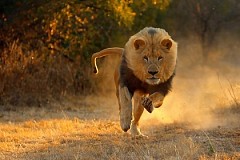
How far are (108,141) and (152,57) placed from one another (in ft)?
4.17

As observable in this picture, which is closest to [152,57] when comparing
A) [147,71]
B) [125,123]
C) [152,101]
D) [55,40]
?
[147,71]

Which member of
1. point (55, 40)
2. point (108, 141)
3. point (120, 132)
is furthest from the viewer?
point (55, 40)

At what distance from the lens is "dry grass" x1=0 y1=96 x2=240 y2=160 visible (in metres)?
6.99

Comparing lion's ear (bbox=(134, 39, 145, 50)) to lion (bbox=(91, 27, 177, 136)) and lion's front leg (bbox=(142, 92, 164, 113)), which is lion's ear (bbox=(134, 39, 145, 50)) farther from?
lion's front leg (bbox=(142, 92, 164, 113))

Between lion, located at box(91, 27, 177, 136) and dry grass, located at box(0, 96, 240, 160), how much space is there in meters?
0.51

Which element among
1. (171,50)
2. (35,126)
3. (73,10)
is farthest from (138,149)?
(73,10)

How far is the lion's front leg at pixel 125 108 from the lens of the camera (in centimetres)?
802

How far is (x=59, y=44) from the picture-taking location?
16.3 meters

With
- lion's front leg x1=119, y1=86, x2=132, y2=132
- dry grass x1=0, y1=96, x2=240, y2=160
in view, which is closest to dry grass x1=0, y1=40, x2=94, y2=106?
dry grass x1=0, y1=96, x2=240, y2=160

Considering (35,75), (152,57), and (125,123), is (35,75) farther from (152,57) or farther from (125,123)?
(152,57)

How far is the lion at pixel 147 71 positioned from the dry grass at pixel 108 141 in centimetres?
51

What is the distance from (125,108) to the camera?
811 cm

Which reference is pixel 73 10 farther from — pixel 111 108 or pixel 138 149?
pixel 138 149

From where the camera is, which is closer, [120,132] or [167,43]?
[167,43]
